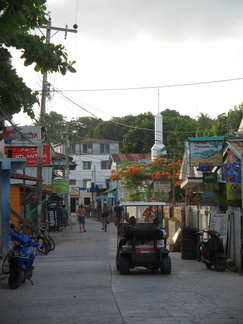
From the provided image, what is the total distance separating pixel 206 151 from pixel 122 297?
10.6m

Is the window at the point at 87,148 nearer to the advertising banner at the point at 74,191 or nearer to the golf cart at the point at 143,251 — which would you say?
the advertising banner at the point at 74,191

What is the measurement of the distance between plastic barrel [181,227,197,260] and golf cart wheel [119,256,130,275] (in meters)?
5.34

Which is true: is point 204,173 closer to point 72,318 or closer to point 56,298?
point 56,298

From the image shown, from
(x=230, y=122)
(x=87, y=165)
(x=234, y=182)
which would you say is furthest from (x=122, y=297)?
(x=87, y=165)

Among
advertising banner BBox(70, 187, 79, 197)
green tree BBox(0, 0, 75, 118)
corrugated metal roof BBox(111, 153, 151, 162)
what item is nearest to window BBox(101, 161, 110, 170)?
advertising banner BBox(70, 187, 79, 197)

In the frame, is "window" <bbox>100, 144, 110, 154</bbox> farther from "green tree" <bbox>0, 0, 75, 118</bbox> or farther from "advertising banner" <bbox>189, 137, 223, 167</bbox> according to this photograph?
"green tree" <bbox>0, 0, 75, 118</bbox>

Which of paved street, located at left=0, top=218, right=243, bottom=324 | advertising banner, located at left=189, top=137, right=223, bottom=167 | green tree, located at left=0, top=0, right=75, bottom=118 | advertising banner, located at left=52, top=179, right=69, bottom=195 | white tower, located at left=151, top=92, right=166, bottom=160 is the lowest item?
paved street, located at left=0, top=218, right=243, bottom=324

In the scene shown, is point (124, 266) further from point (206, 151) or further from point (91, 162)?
point (91, 162)

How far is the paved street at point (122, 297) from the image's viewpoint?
9609 millimetres

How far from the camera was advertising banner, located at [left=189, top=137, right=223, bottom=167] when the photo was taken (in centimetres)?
2108

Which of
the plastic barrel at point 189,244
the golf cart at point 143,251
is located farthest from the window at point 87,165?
the golf cart at point 143,251

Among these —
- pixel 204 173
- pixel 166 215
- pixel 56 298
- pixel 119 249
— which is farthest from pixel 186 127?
pixel 56 298

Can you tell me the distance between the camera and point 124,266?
15703 mm

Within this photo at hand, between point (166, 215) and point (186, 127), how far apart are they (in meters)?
18.3
